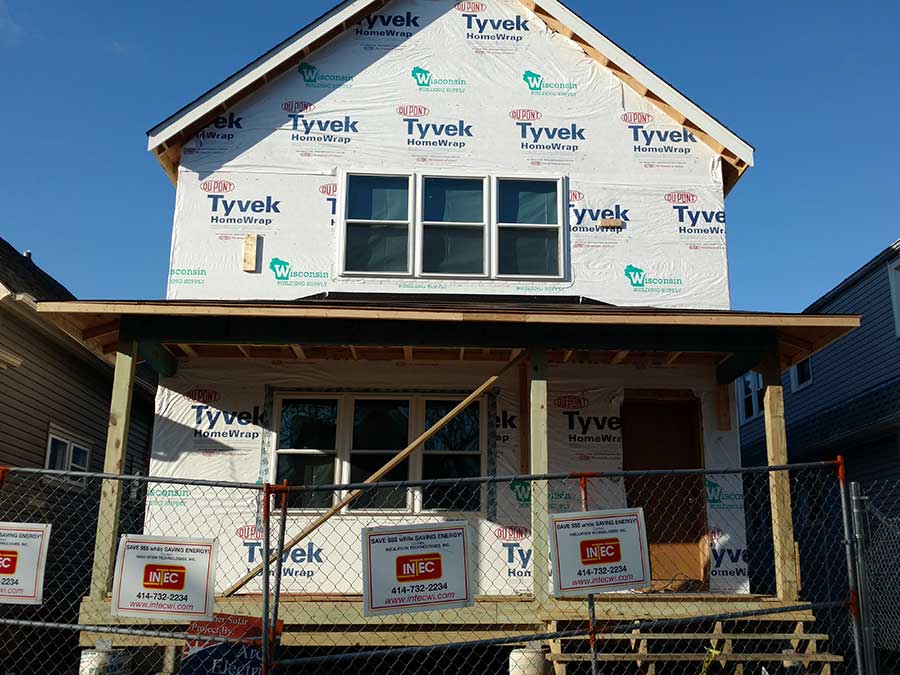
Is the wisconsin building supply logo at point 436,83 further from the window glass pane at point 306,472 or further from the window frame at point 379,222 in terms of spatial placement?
the window glass pane at point 306,472

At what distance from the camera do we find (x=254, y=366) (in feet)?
36.7

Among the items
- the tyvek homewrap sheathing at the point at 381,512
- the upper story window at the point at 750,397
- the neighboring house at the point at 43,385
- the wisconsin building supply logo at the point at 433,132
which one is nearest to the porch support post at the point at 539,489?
the tyvek homewrap sheathing at the point at 381,512

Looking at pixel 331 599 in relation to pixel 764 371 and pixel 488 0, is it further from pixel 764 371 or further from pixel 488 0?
pixel 488 0

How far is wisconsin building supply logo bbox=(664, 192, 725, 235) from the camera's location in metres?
11.8

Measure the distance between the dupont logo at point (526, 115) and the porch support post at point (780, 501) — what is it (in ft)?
16.0

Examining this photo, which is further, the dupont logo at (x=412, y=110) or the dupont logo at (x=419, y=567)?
the dupont logo at (x=412, y=110)

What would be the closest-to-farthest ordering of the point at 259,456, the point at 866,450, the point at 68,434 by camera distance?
the point at 259,456
the point at 68,434
the point at 866,450

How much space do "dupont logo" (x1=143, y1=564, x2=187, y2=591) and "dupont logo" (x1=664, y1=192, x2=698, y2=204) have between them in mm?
8695

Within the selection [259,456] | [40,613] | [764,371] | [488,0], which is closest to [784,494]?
[764,371]

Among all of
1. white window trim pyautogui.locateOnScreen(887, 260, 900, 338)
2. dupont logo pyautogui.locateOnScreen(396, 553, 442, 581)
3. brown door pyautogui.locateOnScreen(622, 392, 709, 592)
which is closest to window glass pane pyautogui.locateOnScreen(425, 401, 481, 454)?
brown door pyautogui.locateOnScreen(622, 392, 709, 592)

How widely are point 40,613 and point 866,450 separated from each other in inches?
556

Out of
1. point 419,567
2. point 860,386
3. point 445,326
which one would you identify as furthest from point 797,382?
point 419,567

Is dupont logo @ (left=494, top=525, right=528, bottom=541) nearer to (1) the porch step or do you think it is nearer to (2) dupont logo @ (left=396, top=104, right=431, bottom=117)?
(1) the porch step

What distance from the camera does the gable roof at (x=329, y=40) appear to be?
11617mm
